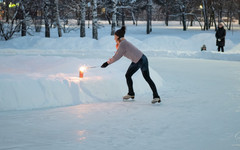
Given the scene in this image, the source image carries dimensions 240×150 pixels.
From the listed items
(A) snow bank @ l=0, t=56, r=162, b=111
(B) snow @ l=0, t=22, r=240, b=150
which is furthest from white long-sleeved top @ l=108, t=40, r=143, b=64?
(A) snow bank @ l=0, t=56, r=162, b=111

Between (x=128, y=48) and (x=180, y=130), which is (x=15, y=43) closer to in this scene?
(x=128, y=48)

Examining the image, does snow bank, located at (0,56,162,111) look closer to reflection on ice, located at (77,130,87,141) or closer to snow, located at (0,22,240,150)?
snow, located at (0,22,240,150)

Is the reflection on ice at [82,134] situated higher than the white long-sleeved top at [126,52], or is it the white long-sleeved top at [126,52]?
the white long-sleeved top at [126,52]

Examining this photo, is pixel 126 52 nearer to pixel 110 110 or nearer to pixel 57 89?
pixel 110 110

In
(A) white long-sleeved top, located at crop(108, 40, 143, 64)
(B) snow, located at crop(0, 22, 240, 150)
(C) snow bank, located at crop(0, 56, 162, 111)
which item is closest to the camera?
(B) snow, located at crop(0, 22, 240, 150)

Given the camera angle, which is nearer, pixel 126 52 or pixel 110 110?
pixel 110 110

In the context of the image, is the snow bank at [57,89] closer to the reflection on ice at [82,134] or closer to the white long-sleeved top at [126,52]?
the white long-sleeved top at [126,52]

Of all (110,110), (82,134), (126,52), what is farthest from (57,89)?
(82,134)

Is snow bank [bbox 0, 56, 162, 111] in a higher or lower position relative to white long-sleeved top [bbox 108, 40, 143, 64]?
lower

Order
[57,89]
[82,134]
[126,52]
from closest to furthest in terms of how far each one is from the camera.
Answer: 1. [82,134]
2. [126,52]
3. [57,89]

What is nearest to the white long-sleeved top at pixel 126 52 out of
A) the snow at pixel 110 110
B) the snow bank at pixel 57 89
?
the snow at pixel 110 110

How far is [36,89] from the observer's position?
759cm

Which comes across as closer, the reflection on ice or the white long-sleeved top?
the reflection on ice

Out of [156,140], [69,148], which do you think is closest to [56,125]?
[69,148]
